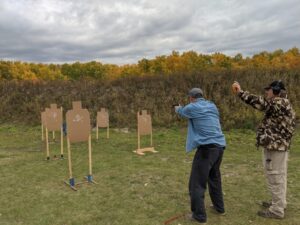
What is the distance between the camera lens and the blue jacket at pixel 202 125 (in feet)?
13.7

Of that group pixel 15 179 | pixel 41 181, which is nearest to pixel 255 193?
pixel 41 181

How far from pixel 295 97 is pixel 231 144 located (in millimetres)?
5195

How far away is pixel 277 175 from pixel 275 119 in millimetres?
762

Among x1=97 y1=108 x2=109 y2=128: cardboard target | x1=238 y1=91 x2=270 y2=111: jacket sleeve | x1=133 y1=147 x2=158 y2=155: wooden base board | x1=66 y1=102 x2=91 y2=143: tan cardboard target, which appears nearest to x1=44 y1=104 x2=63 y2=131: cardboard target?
x1=133 y1=147 x2=158 y2=155: wooden base board

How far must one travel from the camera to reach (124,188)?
232 inches

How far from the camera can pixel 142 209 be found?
16.0ft

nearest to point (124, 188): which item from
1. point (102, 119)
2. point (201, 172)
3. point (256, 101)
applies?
point (201, 172)

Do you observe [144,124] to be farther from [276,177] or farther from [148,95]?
[276,177]

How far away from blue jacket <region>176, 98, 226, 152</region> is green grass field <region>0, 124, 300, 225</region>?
44.4 inches

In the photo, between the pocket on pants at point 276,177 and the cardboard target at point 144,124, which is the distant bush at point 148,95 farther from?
the pocket on pants at point 276,177

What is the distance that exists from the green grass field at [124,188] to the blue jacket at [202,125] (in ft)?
3.70

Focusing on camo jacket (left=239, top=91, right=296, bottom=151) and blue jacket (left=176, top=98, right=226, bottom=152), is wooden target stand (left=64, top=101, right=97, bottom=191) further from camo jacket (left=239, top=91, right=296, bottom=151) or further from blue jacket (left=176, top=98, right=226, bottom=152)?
camo jacket (left=239, top=91, right=296, bottom=151)

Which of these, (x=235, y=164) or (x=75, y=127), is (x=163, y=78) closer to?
(x=235, y=164)

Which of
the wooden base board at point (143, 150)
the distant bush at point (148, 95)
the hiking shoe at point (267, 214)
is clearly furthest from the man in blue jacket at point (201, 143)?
the distant bush at point (148, 95)
